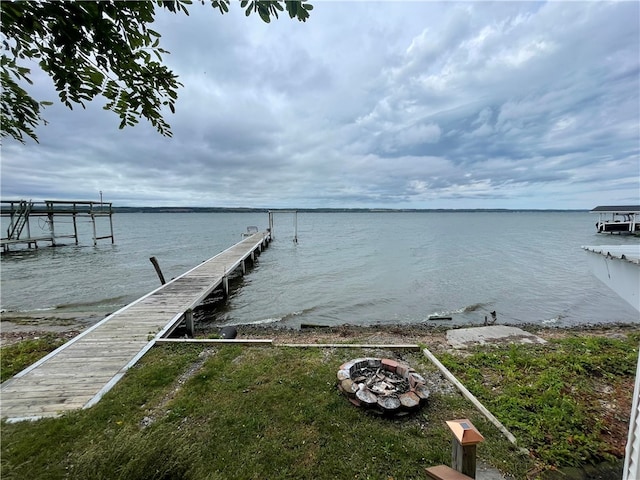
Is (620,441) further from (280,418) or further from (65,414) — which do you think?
(65,414)

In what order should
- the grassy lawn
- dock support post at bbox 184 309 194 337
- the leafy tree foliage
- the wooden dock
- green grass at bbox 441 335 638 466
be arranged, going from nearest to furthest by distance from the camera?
1. the leafy tree foliage
2. the grassy lawn
3. green grass at bbox 441 335 638 466
4. the wooden dock
5. dock support post at bbox 184 309 194 337

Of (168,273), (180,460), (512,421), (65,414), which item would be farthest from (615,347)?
(168,273)

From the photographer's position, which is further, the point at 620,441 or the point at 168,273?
the point at 168,273

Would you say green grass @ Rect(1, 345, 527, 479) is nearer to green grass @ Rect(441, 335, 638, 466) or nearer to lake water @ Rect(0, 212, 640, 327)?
green grass @ Rect(441, 335, 638, 466)

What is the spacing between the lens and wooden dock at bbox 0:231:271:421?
4.45 meters

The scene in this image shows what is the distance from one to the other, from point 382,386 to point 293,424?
151cm

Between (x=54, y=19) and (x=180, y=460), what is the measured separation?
9.87ft

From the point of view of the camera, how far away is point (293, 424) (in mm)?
4004

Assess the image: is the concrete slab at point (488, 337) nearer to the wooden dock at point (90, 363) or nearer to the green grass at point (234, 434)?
the green grass at point (234, 434)

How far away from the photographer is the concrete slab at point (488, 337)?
26.4 ft

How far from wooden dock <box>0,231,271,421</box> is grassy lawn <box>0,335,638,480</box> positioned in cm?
35

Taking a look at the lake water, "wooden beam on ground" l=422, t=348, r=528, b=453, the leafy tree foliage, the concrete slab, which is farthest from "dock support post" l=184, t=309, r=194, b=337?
the leafy tree foliage

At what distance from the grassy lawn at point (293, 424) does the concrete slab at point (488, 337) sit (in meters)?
2.03

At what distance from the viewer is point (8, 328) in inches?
395
